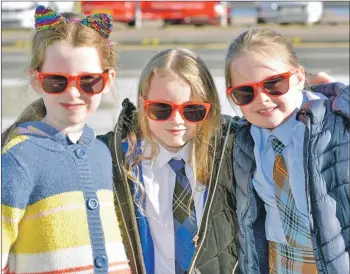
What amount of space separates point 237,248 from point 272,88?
26.8 inches

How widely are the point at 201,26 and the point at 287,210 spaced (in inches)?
500

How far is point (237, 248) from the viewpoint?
2.71 metres

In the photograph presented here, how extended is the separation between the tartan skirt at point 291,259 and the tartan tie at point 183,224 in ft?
1.19

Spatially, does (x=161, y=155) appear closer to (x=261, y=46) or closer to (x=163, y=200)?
(x=163, y=200)

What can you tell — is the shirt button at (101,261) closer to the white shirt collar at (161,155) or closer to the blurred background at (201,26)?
the white shirt collar at (161,155)

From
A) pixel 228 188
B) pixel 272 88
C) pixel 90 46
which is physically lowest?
pixel 228 188

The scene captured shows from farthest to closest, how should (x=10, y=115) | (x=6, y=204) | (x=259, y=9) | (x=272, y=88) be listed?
(x=259, y=9), (x=10, y=115), (x=272, y=88), (x=6, y=204)

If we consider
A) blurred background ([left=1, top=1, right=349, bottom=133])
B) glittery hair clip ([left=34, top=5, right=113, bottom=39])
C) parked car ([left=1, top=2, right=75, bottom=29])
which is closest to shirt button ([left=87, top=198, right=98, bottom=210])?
glittery hair clip ([left=34, top=5, right=113, bottom=39])

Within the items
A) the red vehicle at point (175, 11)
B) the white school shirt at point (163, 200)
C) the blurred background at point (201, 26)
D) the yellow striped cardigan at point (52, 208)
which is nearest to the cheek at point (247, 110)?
the white school shirt at point (163, 200)

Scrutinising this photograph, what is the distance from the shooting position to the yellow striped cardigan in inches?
89.6

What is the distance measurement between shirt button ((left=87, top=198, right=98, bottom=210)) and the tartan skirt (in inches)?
31.1

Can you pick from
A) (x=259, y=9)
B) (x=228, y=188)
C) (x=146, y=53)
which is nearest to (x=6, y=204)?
(x=228, y=188)

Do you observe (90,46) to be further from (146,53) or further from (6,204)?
(146,53)

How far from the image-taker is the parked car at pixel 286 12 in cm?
1386
